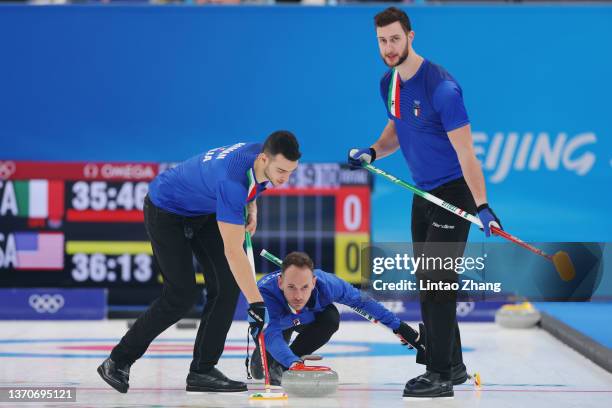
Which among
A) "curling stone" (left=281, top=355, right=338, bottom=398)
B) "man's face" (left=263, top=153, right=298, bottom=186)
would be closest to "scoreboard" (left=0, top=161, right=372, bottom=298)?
"curling stone" (left=281, top=355, right=338, bottom=398)

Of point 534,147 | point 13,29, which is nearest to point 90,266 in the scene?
point 13,29

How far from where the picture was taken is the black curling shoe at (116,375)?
4.71 meters

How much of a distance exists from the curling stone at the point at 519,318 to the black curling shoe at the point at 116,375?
3564 mm

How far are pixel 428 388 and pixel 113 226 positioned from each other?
4001mm

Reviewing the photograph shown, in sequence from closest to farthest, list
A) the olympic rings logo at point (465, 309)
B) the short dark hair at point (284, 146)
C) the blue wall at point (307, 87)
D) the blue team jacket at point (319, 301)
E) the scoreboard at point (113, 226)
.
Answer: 1. the short dark hair at point (284, 146)
2. the blue team jacket at point (319, 301)
3. the scoreboard at point (113, 226)
4. the olympic rings logo at point (465, 309)
5. the blue wall at point (307, 87)

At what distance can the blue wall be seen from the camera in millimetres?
8617

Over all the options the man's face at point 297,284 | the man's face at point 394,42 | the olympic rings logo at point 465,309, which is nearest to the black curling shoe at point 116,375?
the man's face at point 297,284

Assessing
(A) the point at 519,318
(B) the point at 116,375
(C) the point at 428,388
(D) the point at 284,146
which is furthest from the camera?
(A) the point at 519,318

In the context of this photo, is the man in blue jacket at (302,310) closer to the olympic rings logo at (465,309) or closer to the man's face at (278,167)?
the man's face at (278,167)

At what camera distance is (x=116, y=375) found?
15.6ft

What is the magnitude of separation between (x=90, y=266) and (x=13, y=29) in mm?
1898

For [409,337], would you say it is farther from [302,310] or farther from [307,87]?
[307,87]

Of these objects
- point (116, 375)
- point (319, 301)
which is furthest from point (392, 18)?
point (116, 375)

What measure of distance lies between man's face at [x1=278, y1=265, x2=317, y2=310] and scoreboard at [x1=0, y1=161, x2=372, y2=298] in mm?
3026
